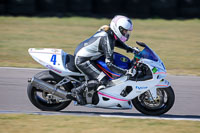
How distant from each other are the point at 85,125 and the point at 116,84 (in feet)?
3.25

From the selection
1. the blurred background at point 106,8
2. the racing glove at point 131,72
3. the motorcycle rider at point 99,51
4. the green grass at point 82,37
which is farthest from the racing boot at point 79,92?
the blurred background at point 106,8

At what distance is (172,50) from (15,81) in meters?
6.68

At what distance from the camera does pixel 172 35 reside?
16188mm

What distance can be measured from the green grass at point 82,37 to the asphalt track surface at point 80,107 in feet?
Answer: 2.86

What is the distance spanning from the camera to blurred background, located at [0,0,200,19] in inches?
716

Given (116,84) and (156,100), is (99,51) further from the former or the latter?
(156,100)

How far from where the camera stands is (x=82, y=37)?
1526 centimetres

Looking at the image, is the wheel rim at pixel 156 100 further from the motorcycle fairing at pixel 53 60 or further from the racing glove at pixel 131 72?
A: the motorcycle fairing at pixel 53 60

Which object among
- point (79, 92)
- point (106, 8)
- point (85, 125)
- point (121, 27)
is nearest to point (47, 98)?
point (79, 92)

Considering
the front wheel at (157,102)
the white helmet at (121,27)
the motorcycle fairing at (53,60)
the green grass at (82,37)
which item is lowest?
the front wheel at (157,102)

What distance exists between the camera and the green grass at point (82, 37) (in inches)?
431

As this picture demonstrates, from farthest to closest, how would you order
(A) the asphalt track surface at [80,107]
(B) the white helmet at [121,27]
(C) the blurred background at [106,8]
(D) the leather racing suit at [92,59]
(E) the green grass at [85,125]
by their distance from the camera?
1. (C) the blurred background at [106,8]
2. (A) the asphalt track surface at [80,107]
3. (D) the leather racing suit at [92,59]
4. (B) the white helmet at [121,27]
5. (E) the green grass at [85,125]

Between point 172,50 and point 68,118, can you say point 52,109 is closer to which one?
point 68,118

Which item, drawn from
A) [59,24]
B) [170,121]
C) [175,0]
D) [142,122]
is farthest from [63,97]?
[175,0]
